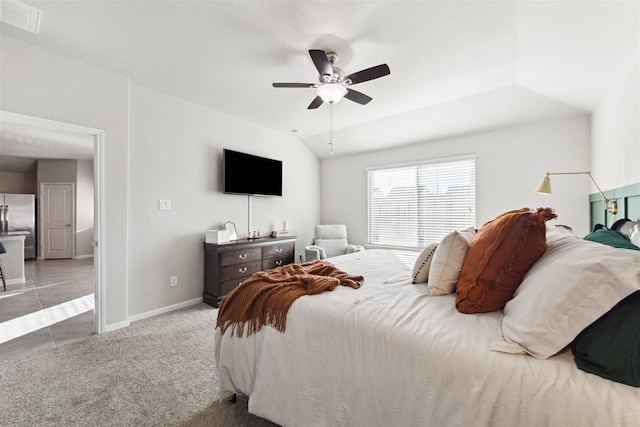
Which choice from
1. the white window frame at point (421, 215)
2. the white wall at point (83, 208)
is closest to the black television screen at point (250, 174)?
the white window frame at point (421, 215)

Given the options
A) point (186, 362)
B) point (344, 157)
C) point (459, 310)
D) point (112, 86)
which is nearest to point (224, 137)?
point (112, 86)

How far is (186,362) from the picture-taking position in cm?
224

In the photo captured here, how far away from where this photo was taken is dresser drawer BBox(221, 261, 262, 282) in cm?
360

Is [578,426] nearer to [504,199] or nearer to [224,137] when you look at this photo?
[504,199]

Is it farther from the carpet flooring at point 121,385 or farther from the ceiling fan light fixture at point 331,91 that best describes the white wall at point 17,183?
the ceiling fan light fixture at point 331,91

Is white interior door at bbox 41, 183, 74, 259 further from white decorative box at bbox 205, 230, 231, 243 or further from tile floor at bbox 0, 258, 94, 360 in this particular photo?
white decorative box at bbox 205, 230, 231, 243

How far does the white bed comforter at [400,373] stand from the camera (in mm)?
840

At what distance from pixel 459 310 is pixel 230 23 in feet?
8.17

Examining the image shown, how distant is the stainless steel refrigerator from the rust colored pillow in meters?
9.41

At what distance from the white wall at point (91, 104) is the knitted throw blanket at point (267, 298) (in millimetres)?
1930

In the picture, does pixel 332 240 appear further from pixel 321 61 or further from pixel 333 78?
pixel 321 61

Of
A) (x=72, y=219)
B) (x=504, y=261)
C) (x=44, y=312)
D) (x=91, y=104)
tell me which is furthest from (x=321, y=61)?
(x=72, y=219)

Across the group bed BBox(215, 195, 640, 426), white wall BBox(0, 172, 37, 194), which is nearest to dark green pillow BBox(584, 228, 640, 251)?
bed BBox(215, 195, 640, 426)

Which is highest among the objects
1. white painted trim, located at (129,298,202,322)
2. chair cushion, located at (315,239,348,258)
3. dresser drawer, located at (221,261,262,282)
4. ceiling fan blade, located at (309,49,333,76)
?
ceiling fan blade, located at (309,49,333,76)
